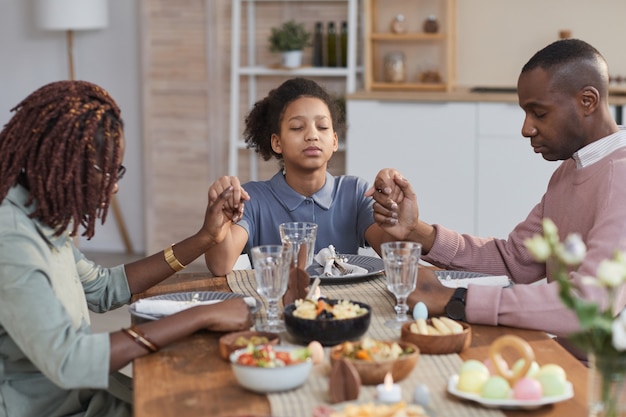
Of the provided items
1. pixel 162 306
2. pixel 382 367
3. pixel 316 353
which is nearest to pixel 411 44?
pixel 162 306

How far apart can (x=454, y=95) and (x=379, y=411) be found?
373 cm

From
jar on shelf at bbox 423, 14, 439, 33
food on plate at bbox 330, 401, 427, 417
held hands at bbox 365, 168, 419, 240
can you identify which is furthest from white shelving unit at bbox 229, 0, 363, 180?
food on plate at bbox 330, 401, 427, 417

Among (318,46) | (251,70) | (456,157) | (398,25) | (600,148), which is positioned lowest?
(456,157)

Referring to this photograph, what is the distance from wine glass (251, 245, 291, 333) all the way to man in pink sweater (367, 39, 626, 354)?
0.29m

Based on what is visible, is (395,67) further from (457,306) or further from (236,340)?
(236,340)

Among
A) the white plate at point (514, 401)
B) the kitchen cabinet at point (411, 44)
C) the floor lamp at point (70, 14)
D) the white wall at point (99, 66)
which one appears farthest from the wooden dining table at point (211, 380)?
the white wall at point (99, 66)

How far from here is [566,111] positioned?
2.22 m

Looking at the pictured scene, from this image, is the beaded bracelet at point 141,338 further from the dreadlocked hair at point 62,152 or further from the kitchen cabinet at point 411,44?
the kitchen cabinet at point 411,44

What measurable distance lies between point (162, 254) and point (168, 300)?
238 millimetres

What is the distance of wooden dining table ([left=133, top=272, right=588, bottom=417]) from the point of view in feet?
4.78

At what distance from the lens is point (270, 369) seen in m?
1.49

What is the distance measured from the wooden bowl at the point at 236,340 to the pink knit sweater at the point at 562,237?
42cm

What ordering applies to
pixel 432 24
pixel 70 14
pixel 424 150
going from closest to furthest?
pixel 424 150 → pixel 432 24 → pixel 70 14

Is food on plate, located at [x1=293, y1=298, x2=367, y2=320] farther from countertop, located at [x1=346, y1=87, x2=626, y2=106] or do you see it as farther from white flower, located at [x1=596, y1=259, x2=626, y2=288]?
countertop, located at [x1=346, y1=87, x2=626, y2=106]
